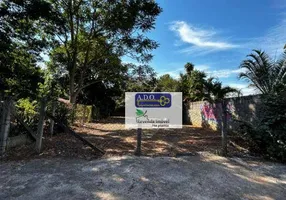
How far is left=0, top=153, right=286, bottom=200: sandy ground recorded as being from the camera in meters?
2.70

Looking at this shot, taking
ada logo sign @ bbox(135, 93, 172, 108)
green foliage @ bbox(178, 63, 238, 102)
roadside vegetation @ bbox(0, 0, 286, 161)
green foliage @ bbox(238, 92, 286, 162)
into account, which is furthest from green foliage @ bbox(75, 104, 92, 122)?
green foliage @ bbox(238, 92, 286, 162)

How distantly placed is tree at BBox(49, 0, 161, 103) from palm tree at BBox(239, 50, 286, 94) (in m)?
4.78

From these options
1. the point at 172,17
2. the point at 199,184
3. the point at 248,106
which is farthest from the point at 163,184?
the point at 172,17

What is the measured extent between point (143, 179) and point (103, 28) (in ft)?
30.5

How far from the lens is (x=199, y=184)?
306cm

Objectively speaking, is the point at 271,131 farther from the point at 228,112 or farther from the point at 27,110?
the point at 27,110

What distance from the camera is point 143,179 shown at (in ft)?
10.6

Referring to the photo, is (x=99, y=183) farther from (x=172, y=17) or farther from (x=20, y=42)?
(x=172, y=17)

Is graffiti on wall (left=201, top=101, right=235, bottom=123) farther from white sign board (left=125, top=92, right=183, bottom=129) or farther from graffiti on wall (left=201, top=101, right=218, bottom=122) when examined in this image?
white sign board (left=125, top=92, right=183, bottom=129)

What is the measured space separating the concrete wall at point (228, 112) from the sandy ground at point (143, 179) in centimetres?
251

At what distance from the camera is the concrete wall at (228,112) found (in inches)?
259

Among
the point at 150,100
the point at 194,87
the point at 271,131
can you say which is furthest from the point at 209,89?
the point at 271,131

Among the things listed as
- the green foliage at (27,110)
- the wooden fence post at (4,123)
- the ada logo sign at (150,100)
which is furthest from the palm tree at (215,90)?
the wooden fence post at (4,123)

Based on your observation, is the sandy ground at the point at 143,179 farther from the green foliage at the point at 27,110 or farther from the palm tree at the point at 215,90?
the palm tree at the point at 215,90
